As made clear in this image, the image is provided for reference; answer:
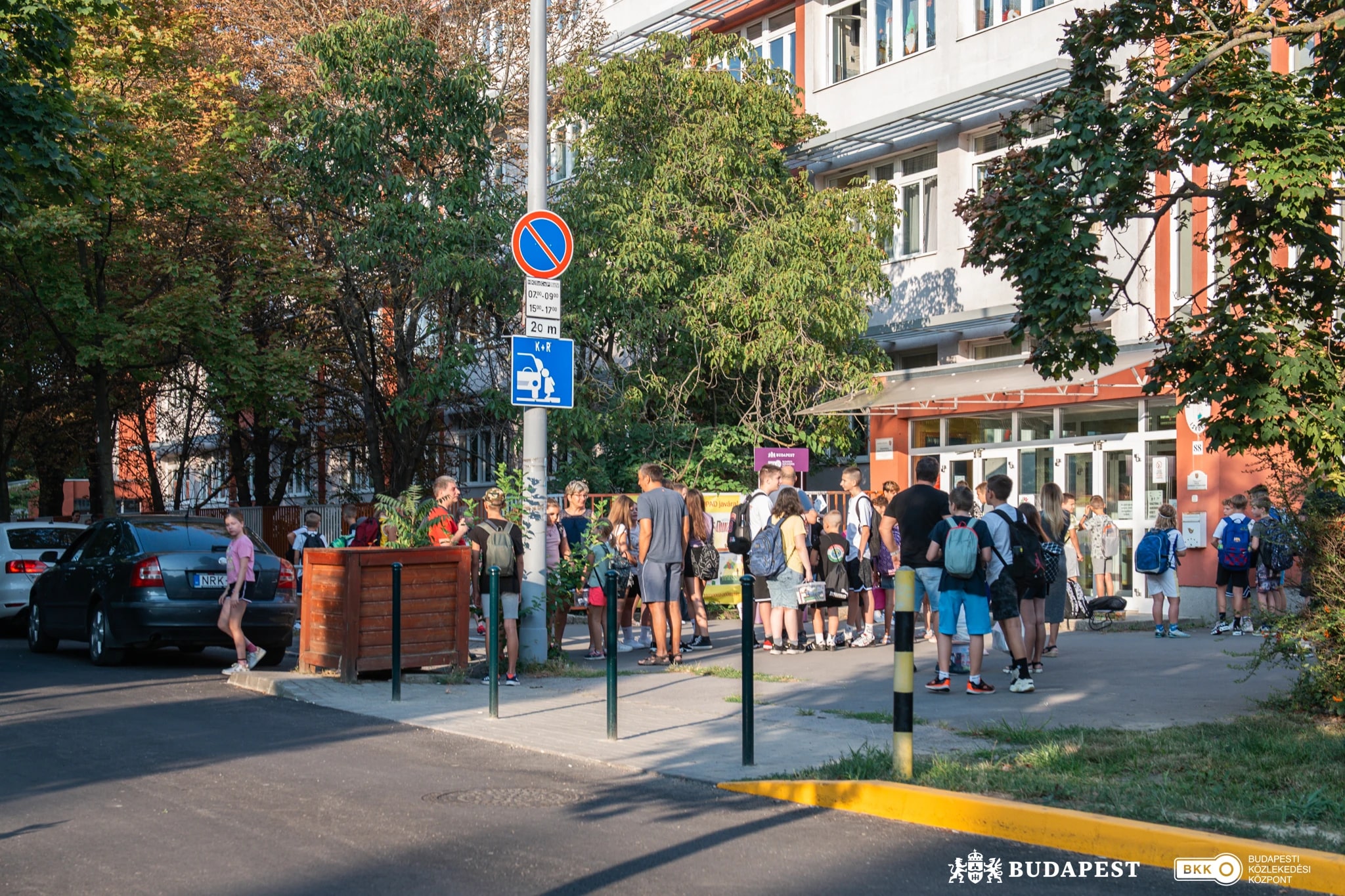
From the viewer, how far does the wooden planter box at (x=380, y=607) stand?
12.0 metres

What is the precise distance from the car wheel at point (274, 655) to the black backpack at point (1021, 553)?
7.57m

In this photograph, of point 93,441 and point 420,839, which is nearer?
point 420,839

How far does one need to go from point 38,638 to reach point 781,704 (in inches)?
383

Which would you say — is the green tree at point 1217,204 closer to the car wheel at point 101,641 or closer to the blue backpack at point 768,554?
the blue backpack at point 768,554

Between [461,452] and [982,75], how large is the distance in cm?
1580

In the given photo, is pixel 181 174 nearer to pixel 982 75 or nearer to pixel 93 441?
pixel 982 75

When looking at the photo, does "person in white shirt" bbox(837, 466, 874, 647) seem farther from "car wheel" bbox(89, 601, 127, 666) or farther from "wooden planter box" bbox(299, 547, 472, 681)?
"car wheel" bbox(89, 601, 127, 666)

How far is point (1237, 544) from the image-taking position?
623 inches

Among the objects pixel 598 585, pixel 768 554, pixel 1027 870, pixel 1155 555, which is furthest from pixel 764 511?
pixel 1027 870

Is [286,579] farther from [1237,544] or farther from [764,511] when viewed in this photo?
[1237,544]

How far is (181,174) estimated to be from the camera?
1000 inches

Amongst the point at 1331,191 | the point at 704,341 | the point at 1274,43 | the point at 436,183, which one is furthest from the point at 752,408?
the point at 1331,191

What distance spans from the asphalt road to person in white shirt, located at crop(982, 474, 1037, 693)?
4188 mm

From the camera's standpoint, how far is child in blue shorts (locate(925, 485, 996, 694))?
1091cm
